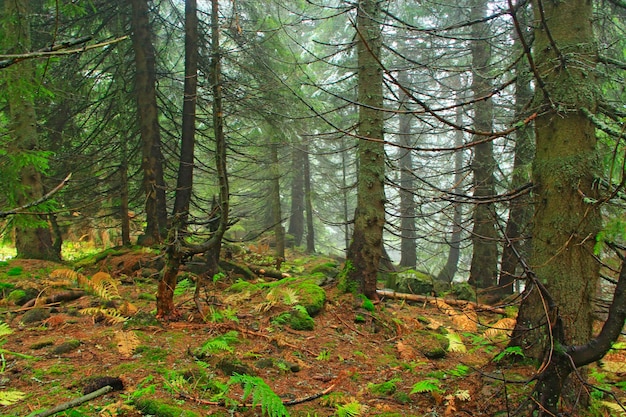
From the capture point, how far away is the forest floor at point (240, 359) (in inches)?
113

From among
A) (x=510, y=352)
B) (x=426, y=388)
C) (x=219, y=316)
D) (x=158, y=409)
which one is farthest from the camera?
(x=219, y=316)

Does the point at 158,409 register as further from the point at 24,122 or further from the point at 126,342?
the point at 24,122

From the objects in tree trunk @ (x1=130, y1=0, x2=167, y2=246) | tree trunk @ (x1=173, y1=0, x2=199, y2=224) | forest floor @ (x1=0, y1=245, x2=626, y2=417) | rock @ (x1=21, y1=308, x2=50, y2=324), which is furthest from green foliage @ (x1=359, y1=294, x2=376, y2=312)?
tree trunk @ (x1=130, y1=0, x2=167, y2=246)

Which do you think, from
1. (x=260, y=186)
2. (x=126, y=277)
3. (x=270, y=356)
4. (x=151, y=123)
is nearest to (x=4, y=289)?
(x=126, y=277)

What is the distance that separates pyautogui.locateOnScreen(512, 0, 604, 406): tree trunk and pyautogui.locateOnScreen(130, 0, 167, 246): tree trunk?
8.76 meters

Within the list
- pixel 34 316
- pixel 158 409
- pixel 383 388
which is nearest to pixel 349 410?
pixel 383 388

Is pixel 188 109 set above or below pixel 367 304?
above

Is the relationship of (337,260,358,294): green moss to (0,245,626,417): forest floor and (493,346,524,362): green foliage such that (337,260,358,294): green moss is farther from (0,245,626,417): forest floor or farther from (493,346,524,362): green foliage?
(493,346,524,362): green foliage

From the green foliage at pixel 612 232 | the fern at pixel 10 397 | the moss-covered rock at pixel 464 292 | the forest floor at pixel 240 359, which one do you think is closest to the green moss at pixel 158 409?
the forest floor at pixel 240 359

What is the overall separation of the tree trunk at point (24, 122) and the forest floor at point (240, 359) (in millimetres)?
1062

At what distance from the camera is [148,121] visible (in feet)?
31.9

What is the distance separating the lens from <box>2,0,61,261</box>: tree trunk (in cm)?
619

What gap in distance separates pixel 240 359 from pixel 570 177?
364 cm

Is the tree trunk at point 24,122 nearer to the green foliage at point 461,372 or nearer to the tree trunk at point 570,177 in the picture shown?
the green foliage at point 461,372
